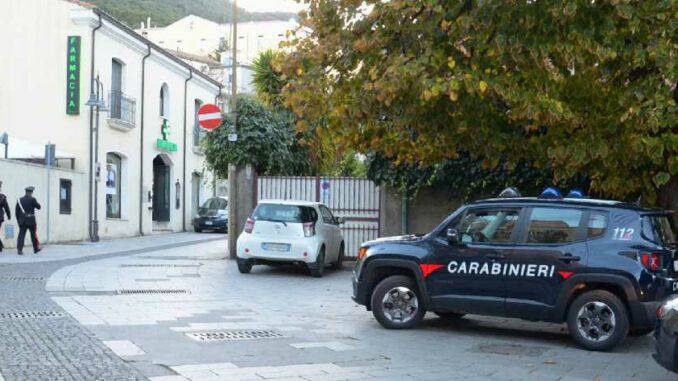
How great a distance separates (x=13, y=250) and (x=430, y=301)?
14981mm

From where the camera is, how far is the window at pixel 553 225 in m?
9.34

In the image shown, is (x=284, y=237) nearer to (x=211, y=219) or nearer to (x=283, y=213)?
(x=283, y=213)

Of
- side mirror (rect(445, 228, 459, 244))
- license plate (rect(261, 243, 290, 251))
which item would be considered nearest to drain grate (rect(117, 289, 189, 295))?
license plate (rect(261, 243, 290, 251))

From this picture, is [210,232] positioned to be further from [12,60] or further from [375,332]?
[375,332]

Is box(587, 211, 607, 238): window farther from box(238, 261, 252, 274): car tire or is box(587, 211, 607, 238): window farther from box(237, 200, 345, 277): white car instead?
box(238, 261, 252, 274): car tire

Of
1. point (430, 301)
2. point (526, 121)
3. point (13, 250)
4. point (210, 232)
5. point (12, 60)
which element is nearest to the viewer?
point (430, 301)

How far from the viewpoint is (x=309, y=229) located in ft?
52.7

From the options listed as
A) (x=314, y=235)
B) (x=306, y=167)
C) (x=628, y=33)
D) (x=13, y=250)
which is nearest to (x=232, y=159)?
(x=306, y=167)

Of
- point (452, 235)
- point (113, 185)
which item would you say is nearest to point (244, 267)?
point (452, 235)

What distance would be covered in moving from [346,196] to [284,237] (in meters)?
3.58

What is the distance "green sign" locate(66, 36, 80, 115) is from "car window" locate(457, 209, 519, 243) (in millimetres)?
19465

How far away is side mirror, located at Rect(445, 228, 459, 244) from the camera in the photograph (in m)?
9.78

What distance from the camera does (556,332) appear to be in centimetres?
1048

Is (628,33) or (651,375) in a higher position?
(628,33)
